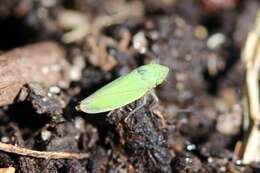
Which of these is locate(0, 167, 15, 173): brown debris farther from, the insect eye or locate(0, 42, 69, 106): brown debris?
the insect eye

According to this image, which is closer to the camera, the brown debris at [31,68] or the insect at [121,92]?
the insect at [121,92]

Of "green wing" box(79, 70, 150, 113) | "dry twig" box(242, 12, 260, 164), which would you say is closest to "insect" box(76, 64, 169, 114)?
"green wing" box(79, 70, 150, 113)

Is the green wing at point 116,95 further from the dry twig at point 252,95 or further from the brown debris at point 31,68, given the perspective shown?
the dry twig at point 252,95

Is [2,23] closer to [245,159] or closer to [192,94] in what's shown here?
[192,94]

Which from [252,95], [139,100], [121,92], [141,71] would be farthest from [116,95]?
[252,95]

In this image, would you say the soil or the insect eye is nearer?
the soil

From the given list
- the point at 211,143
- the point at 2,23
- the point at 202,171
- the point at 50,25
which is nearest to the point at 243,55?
the point at 211,143

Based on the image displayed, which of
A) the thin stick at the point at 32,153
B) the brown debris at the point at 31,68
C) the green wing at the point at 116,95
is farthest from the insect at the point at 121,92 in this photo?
the brown debris at the point at 31,68
